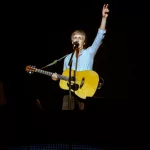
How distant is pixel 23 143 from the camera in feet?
7.00

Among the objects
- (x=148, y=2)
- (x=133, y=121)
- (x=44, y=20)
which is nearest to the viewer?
(x=133, y=121)

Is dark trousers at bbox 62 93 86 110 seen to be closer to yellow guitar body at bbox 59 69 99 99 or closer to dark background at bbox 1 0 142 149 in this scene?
yellow guitar body at bbox 59 69 99 99

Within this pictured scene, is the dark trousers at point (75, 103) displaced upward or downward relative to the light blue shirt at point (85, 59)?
downward

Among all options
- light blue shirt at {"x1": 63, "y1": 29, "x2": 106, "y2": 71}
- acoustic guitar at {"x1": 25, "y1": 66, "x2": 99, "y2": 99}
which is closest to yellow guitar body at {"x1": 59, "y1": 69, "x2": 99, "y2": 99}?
acoustic guitar at {"x1": 25, "y1": 66, "x2": 99, "y2": 99}

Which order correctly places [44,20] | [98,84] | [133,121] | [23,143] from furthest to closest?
[44,20] → [98,84] → [23,143] → [133,121]

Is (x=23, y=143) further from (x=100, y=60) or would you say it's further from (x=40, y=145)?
(x=100, y=60)

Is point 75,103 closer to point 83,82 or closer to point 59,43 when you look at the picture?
point 83,82

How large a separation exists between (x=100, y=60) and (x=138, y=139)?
2.38m

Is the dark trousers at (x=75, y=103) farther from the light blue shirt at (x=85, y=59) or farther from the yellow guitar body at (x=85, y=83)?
the light blue shirt at (x=85, y=59)

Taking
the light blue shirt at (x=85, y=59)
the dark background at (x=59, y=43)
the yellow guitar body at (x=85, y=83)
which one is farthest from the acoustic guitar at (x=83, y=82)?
the dark background at (x=59, y=43)

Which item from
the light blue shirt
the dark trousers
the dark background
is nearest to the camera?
the dark trousers

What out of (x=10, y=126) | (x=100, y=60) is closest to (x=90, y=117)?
(x=10, y=126)

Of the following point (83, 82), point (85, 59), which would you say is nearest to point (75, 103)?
point (83, 82)

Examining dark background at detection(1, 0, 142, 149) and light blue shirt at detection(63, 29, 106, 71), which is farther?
dark background at detection(1, 0, 142, 149)
